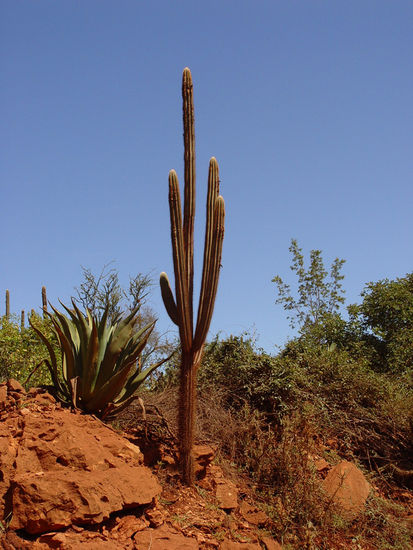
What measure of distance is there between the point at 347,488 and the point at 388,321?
8655 millimetres

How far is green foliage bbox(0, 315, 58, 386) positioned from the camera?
1144 centimetres

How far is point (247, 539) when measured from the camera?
561 centimetres

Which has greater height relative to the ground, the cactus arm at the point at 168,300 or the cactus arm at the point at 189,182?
the cactus arm at the point at 189,182

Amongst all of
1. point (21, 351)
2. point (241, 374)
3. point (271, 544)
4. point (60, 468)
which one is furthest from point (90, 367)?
point (21, 351)

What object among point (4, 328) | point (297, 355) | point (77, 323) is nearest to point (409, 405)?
point (297, 355)

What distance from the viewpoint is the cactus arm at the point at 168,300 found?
6.59 m

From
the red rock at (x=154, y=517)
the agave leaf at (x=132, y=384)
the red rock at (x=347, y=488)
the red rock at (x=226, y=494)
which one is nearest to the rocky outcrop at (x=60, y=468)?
the red rock at (x=154, y=517)

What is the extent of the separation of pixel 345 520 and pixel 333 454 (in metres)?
1.68

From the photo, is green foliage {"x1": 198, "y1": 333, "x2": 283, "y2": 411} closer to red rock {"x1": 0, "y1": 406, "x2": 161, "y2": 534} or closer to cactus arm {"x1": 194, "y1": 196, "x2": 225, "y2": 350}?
cactus arm {"x1": 194, "y1": 196, "x2": 225, "y2": 350}

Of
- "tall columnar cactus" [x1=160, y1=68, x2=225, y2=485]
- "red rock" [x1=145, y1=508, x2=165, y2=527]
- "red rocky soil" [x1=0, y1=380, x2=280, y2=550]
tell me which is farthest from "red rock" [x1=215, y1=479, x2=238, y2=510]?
"red rock" [x1=145, y1=508, x2=165, y2=527]

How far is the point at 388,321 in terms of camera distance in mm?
14953

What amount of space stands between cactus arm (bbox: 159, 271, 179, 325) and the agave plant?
30 centimetres

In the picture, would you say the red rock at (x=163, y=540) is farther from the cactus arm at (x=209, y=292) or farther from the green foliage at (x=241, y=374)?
the green foliage at (x=241, y=374)

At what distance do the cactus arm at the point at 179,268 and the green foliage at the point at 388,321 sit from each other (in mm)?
8399
